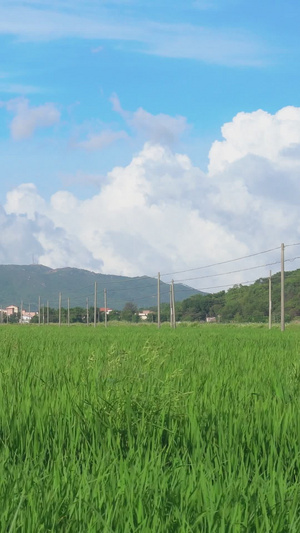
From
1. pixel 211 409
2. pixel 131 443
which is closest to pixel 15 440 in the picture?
pixel 131 443

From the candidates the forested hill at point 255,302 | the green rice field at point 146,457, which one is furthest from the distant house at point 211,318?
the green rice field at point 146,457

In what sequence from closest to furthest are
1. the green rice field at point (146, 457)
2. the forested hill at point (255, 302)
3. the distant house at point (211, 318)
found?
the green rice field at point (146, 457) → the forested hill at point (255, 302) → the distant house at point (211, 318)

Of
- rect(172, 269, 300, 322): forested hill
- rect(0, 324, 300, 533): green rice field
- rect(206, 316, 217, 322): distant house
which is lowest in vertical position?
rect(0, 324, 300, 533): green rice field

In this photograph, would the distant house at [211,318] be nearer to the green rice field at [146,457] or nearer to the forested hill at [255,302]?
the forested hill at [255,302]

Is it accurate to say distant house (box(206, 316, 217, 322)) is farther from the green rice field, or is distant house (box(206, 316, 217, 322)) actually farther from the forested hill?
the green rice field

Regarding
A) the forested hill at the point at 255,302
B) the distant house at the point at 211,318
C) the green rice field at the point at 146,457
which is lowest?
the green rice field at the point at 146,457

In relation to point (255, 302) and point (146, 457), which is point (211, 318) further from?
point (146, 457)

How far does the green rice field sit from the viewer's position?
7.64 ft

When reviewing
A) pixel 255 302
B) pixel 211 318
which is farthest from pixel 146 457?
pixel 211 318

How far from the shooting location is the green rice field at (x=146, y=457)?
233 centimetres

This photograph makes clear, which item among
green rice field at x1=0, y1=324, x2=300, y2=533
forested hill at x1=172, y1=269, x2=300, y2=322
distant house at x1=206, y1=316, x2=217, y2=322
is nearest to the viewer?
green rice field at x1=0, y1=324, x2=300, y2=533

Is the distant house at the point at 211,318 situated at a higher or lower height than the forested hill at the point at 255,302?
lower

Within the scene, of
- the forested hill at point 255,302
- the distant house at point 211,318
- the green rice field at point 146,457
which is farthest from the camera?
the distant house at point 211,318

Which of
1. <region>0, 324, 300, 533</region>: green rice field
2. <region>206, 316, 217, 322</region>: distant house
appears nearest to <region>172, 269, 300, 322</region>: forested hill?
<region>206, 316, 217, 322</region>: distant house
